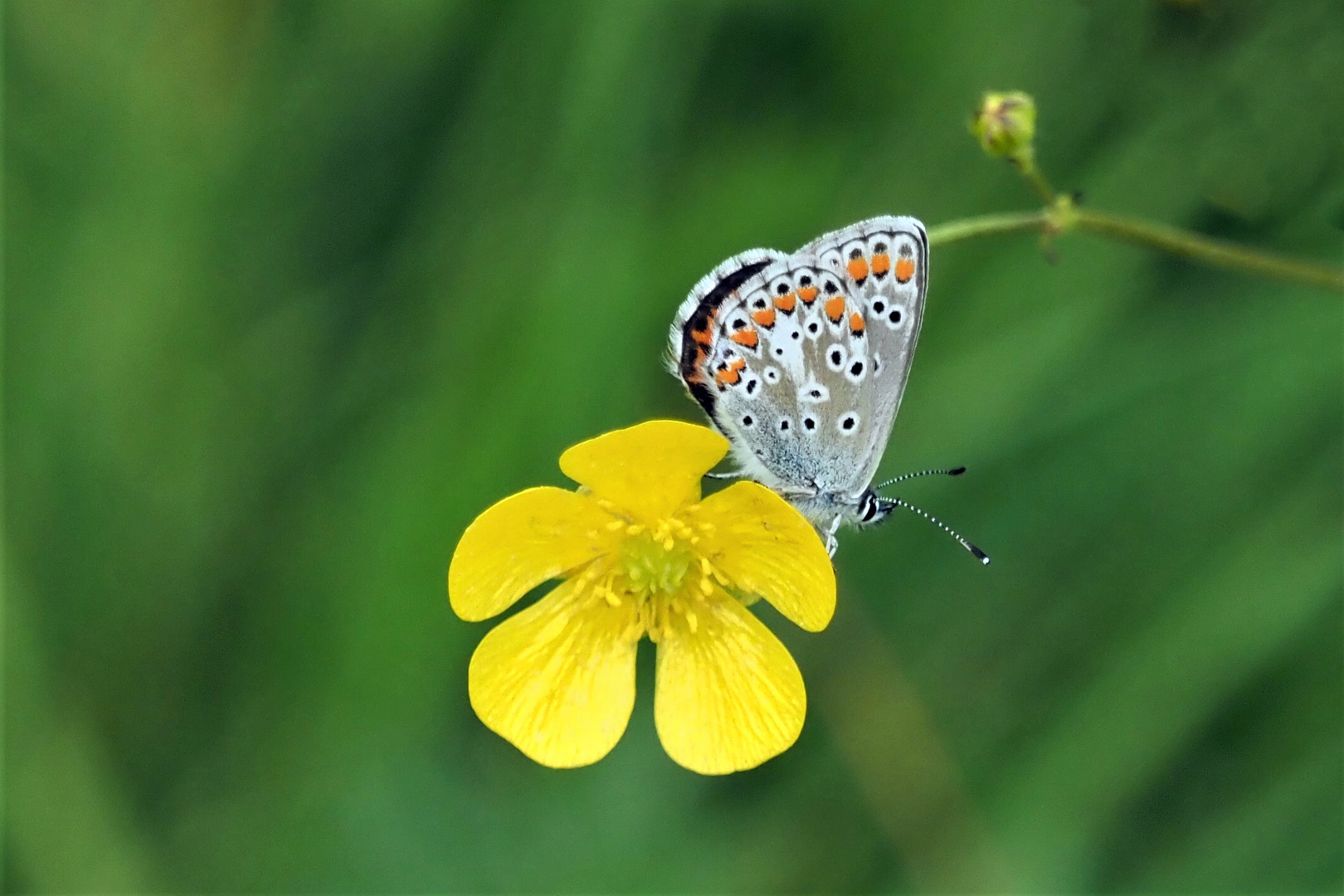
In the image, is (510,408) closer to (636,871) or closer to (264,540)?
(264,540)

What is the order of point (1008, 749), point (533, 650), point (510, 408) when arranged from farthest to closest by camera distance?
point (1008, 749), point (510, 408), point (533, 650)

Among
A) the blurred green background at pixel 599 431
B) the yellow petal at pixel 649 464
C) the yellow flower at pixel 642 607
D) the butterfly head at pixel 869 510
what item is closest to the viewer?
the yellow petal at pixel 649 464

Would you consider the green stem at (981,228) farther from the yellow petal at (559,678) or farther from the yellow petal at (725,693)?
the yellow petal at (559,678)

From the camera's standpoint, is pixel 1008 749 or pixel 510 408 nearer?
pixel 510 408

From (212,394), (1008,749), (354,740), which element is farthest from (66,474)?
(1008,749)

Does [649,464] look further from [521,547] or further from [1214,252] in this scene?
[1214,252]

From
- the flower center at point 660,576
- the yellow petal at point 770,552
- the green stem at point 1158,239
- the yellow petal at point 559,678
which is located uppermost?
the green stem at point 1158,239

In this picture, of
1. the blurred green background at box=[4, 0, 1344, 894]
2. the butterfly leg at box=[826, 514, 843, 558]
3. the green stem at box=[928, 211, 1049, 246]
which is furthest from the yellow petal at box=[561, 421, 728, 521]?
the blurred green background at box=[4, 0, 1344, 894]

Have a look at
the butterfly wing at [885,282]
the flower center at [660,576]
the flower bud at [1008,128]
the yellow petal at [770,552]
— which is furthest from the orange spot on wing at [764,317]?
the flower bud at [1008,128]
